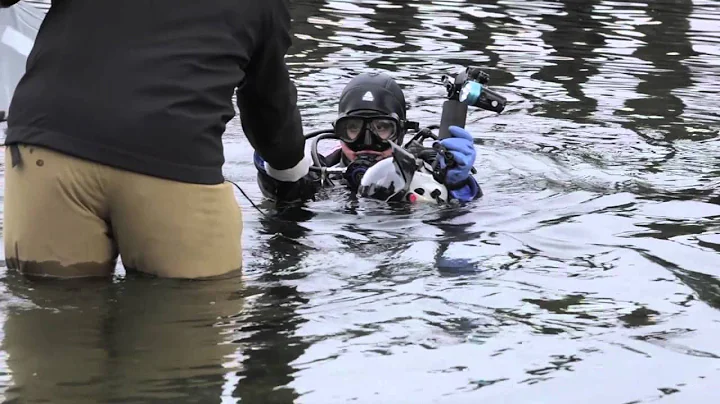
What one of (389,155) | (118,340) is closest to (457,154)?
(389,155)

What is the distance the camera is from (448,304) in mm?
4398

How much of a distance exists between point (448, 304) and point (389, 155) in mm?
2575

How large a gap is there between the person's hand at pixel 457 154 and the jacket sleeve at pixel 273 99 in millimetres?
1302

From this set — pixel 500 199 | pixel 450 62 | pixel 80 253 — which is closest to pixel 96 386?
pixel 80 253

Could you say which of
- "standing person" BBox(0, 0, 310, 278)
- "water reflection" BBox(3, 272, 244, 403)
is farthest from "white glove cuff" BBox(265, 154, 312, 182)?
"standing person" BBox(0, 0, 310, 278)

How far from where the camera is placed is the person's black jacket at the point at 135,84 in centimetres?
367

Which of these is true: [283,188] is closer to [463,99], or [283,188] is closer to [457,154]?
[457,154]

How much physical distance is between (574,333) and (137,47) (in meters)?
1.88

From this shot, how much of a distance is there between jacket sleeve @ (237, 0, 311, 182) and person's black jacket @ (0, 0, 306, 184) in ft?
0.67

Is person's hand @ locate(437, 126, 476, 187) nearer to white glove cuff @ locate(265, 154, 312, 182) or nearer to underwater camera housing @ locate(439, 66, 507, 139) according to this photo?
underwater camera housing @ locate(439, 66, 507, 139)

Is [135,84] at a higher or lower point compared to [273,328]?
higher

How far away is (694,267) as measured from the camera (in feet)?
17.0

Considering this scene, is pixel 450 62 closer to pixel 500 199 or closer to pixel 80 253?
pixel 500 199

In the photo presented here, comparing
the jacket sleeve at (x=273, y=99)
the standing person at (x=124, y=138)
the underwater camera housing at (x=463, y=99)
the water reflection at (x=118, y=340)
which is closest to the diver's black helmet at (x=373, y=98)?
the underwater camera housing at (x=463, y=99)
